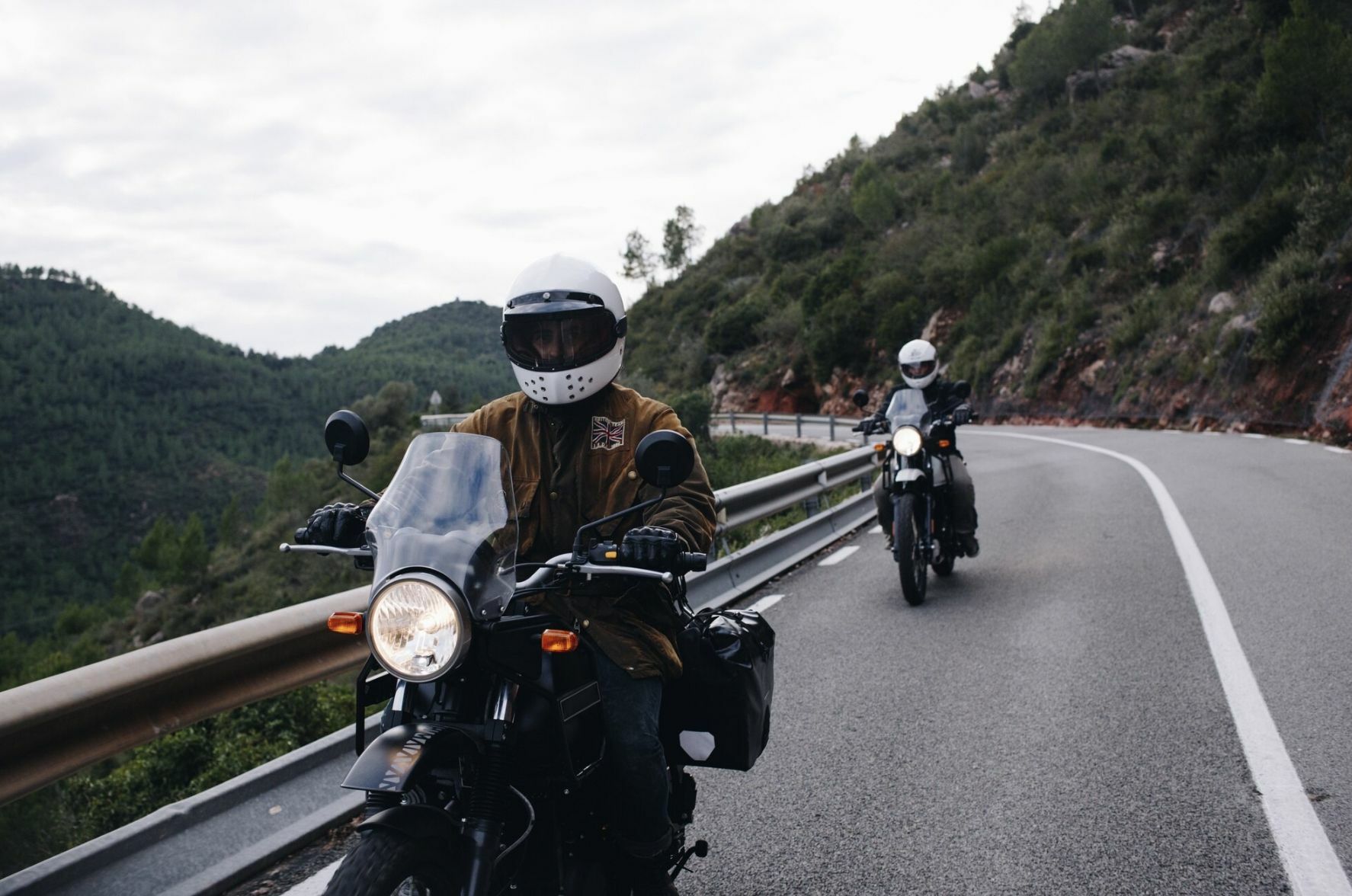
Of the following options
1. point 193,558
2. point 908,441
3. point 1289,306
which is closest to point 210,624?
point 193,558

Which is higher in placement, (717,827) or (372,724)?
(372,724)

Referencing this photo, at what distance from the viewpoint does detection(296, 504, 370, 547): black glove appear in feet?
8.76

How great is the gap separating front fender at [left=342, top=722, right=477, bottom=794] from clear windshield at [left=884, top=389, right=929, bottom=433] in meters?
6.19

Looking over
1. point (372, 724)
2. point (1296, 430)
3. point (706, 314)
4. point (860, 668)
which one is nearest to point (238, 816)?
point (372, 724)

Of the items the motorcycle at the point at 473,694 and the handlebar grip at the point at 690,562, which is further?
the handlebar grip at the point at 690,562

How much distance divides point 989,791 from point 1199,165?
38.3 metres

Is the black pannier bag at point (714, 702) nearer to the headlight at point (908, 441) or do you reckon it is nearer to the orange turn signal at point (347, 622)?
the orange turn signal at point (347, 622)

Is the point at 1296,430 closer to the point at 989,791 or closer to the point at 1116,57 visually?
the point at 989,791

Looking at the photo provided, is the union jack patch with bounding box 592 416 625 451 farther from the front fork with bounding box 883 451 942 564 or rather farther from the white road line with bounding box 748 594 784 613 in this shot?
the front fork with bounding box 883 451 942 564

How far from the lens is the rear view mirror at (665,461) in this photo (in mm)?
2426

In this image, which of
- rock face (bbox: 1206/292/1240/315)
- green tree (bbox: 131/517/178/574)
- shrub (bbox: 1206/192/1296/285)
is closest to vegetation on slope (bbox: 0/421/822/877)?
green tree (bbox: 131/517/178/574)

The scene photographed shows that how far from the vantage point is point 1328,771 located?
13.2ft

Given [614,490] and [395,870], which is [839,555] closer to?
[614,490]

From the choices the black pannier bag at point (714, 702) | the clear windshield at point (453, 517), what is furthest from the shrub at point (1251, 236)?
the clear windshield at point (453, 517)
